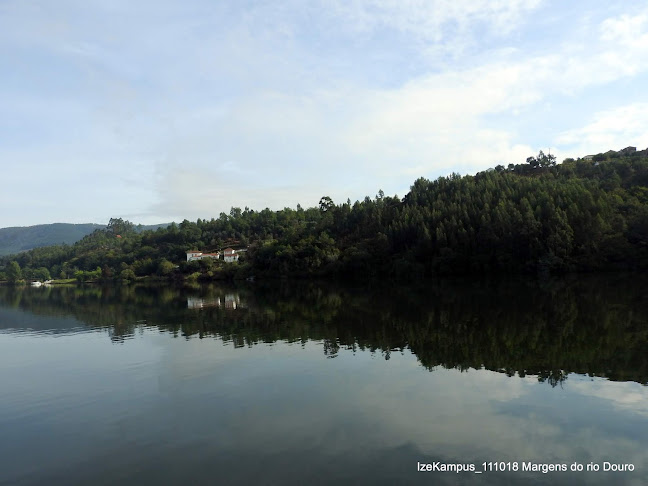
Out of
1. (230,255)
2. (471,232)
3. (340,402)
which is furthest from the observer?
(230,255)

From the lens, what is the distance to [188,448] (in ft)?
46.0

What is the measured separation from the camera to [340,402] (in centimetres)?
1739

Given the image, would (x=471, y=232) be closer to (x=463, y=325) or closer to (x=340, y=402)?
(x=463, y=325)

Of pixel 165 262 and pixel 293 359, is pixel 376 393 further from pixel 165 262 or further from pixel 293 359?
pixel 165 262

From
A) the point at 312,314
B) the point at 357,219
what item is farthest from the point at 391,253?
the point at 312,314

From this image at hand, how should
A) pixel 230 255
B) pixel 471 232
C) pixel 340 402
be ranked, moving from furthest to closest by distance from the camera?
1. pixel 230 255
2. pixel 471 232
3. pixel 340 402

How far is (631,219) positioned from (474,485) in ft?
282

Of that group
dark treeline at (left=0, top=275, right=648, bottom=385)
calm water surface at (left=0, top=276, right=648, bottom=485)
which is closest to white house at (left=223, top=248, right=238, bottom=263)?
Answer: dark treeline at (left=0, top=275, right=648, bottom=385)

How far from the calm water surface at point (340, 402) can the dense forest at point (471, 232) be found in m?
47.7

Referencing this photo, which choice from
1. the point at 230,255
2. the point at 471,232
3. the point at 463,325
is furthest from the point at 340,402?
the point at 230,255

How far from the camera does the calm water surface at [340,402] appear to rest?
40.5 feet

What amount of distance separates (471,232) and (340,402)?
3040 inches

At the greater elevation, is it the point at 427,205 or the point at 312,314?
the point at 427,205

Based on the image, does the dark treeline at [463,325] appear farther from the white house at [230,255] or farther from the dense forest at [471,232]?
the white house at [230,255]
